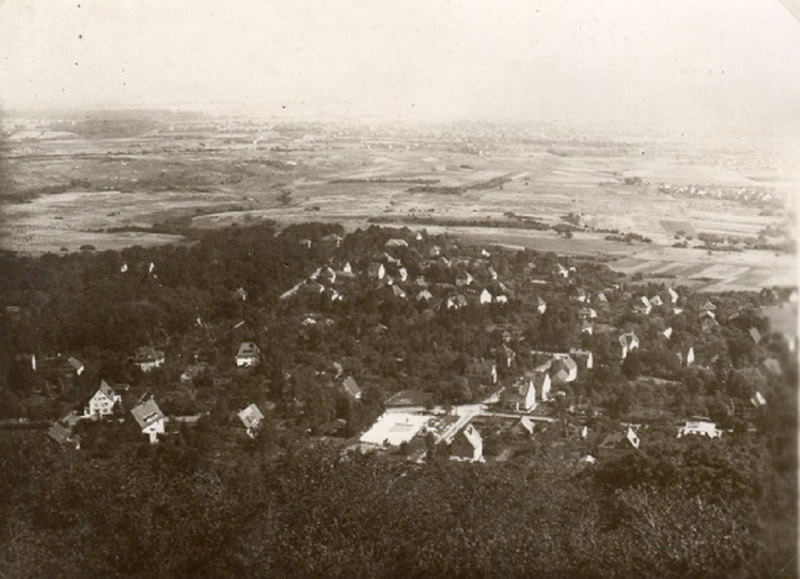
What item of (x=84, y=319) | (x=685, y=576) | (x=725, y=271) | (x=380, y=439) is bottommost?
(x=685, y=576)

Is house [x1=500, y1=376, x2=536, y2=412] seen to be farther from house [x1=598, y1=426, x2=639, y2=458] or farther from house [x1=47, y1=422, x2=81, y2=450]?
house [x1=47, y1=422, x2=81, y2=450]

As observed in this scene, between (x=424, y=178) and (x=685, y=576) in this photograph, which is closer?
(x=685, y=576)

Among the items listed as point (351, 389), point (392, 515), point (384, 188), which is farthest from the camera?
point (384, 188)

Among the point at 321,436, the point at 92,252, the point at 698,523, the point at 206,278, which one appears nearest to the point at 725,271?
the point at 698,523

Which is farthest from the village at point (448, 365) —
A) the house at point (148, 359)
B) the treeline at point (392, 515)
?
the treeline at point (392, 515)

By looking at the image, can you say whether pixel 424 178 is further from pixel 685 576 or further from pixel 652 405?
pixel 685 576

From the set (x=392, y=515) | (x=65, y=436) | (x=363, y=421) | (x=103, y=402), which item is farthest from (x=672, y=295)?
(x=65, y=436)

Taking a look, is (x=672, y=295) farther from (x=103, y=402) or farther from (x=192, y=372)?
(x=103, y=402)

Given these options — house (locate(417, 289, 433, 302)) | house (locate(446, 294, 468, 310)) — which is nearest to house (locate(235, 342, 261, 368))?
house (locate(417, 289, 433, 302))
